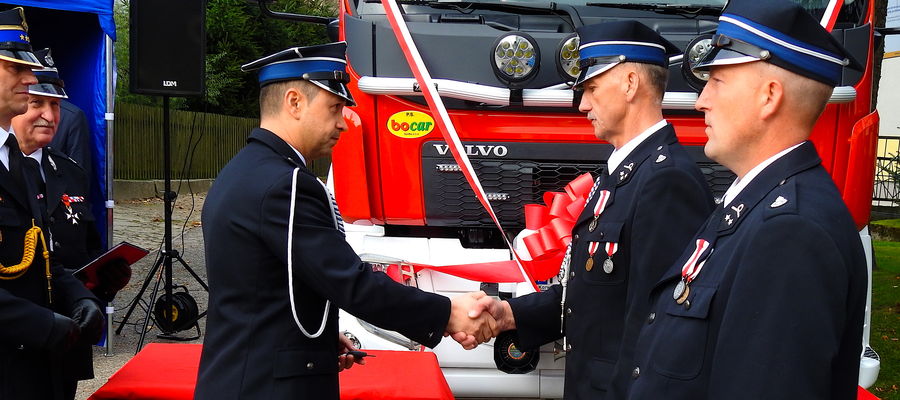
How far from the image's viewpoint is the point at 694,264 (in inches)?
79.2

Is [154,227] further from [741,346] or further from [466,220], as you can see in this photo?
[741,346]

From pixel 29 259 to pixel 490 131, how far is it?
7.38ft

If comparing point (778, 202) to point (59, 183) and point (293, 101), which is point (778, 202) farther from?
point (59, 183)

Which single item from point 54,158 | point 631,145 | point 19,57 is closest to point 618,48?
point 631,145

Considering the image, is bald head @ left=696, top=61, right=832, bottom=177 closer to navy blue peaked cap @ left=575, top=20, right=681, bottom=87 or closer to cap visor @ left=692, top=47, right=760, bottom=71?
cap visor @ left=692, top=47, right=760, bottom=71

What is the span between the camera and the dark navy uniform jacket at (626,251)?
Answer: 2.86m

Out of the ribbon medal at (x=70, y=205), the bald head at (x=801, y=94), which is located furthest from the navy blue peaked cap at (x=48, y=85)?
the bald head at (x=801, y=94)

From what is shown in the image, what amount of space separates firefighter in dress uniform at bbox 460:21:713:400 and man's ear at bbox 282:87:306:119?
3.24 ft

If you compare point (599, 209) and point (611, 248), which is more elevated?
point (599, 209)

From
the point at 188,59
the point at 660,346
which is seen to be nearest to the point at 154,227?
the point at 188,59

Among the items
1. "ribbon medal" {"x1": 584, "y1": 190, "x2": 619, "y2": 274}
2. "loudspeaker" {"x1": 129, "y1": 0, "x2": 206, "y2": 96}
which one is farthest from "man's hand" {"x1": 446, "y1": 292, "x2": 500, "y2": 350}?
"loudspeaker" {"x1": 129, "y1": 0, "x2": 206, "y2": 96}

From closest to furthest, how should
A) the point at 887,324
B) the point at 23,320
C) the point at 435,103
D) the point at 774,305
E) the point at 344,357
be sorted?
1. the point at 774,305
2. the point at 23,320
3. the point at 344,357
4. the point at 435,103
5. the point at 887,324

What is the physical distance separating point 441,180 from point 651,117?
5.67 ft

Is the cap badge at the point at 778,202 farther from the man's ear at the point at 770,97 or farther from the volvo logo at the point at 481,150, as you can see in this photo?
the volvo logo at the point at 481,150
